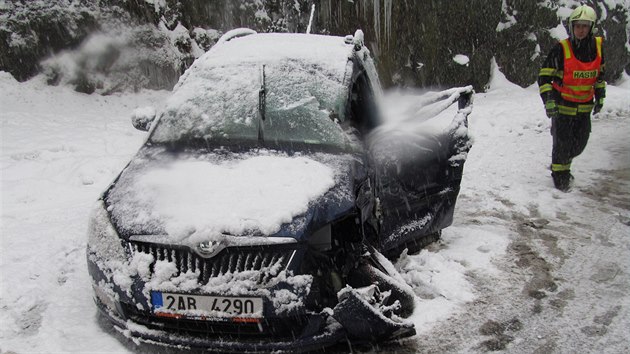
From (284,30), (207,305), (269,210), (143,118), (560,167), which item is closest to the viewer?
(207,305)

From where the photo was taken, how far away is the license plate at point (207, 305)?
276cm

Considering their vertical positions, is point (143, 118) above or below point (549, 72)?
above

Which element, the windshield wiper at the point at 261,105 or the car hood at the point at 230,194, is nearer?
the car hood at the point at 230,194

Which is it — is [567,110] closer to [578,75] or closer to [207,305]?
[578,75]

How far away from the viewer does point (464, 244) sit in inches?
191

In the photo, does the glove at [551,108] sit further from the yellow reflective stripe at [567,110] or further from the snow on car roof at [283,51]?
the snow on car roof at [283,51]

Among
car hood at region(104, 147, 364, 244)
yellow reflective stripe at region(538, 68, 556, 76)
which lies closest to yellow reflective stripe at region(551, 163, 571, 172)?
yellow reflective stripe at region(538, 68, 556, 76)

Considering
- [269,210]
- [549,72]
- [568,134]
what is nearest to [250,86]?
[269,210]

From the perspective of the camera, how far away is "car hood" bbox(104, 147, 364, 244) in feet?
9.53

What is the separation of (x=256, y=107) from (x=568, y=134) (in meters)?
4.10

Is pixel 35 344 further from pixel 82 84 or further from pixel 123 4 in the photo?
pixel 123 4

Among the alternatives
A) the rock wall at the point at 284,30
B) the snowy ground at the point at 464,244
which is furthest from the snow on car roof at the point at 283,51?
the rock wall at the point at 284,30

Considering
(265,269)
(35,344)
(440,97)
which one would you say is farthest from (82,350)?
(440,97)

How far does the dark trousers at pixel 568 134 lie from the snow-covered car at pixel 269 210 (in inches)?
95.2
